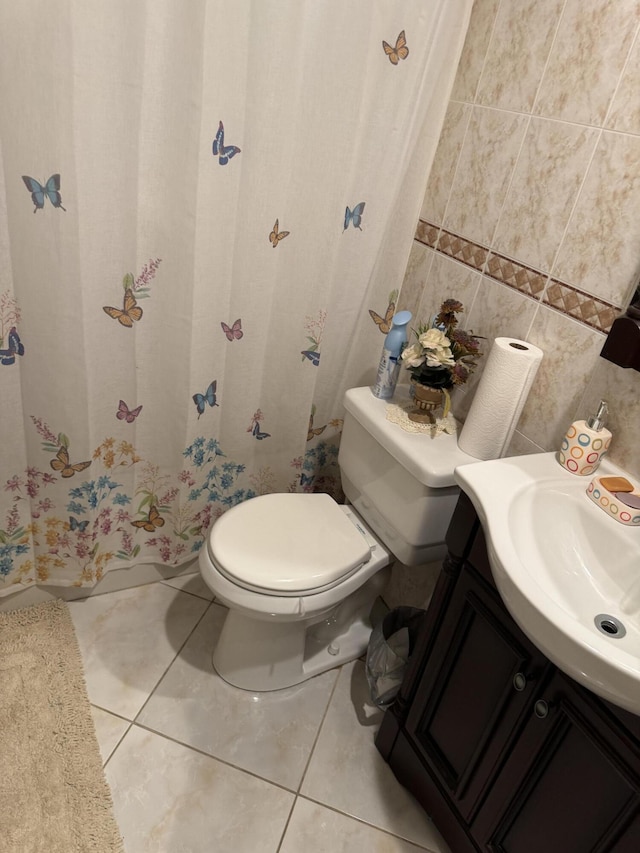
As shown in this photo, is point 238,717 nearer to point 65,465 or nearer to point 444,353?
point 65,465

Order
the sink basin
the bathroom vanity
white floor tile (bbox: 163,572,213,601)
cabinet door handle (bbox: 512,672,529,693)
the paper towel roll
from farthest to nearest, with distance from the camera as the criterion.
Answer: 1. white floor tile (bbox: 163,572,213,601)
2. the paper towel roll
3. cabinet door handle (bbox: 512,672,529,693)
4. the bathroom vanity
5. the sink basin

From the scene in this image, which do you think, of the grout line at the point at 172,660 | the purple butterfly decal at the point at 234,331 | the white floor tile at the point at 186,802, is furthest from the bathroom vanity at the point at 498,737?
the purple butterfly decal at the point at 234,331

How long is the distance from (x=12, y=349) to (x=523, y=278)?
45.0 inches

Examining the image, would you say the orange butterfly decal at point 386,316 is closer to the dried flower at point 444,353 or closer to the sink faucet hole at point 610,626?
the dried flower at point 444,353

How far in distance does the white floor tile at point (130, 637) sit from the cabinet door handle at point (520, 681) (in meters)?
0.98

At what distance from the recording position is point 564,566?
3.39 ft

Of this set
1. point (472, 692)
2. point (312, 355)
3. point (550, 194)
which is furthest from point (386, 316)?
point (472, 692)

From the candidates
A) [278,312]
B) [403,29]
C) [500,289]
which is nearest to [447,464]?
[500,289]

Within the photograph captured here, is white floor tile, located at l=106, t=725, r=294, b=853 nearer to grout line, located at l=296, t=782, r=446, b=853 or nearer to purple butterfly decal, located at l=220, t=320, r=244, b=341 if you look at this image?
grout line, located at l=296, t=782, r=446, b=853

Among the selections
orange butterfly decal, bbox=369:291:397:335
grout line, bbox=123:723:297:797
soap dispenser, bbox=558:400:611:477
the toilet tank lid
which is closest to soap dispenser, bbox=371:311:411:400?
the toilet tank lid

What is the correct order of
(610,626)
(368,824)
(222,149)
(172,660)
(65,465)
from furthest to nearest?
(172,660) < (65,465) < (368,824) < (222,149) < (610,626)

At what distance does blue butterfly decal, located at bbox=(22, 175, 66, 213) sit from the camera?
3.81 ft

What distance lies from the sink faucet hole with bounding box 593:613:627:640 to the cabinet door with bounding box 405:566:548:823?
110 millimetres

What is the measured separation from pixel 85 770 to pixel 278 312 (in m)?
1.20
